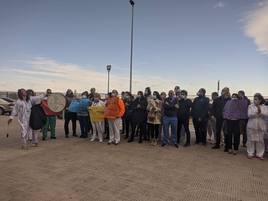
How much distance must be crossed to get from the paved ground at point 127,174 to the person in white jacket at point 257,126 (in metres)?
0.47

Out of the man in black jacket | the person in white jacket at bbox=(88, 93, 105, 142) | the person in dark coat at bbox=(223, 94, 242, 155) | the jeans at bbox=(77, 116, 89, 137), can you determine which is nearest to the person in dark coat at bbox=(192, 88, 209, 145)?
the man in black jacket

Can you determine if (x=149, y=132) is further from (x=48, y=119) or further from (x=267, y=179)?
Answer: (x=267, y=179)

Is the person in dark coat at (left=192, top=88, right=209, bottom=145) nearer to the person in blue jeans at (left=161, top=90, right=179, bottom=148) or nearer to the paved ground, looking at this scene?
the person in blue jeans at (left=161, top=90, right=179, bottom=148)

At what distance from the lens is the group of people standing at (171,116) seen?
10.3 m

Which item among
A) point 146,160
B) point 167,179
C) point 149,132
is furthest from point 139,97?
point 167,179

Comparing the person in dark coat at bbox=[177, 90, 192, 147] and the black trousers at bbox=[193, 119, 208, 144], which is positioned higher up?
the person in dark coat at bbox=[177, 90, 192, 147]

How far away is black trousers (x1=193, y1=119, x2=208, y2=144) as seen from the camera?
38.7 ft

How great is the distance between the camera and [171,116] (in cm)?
1141

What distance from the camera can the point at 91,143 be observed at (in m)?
11.9

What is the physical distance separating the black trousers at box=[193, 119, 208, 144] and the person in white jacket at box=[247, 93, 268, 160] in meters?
1.84

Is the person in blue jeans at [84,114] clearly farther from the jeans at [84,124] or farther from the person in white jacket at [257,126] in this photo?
the person in white jacket at [257,126]

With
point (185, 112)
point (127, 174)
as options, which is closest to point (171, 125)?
point (185, 112)

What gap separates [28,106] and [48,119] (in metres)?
2.33

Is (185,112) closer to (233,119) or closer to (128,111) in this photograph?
(233,119)
